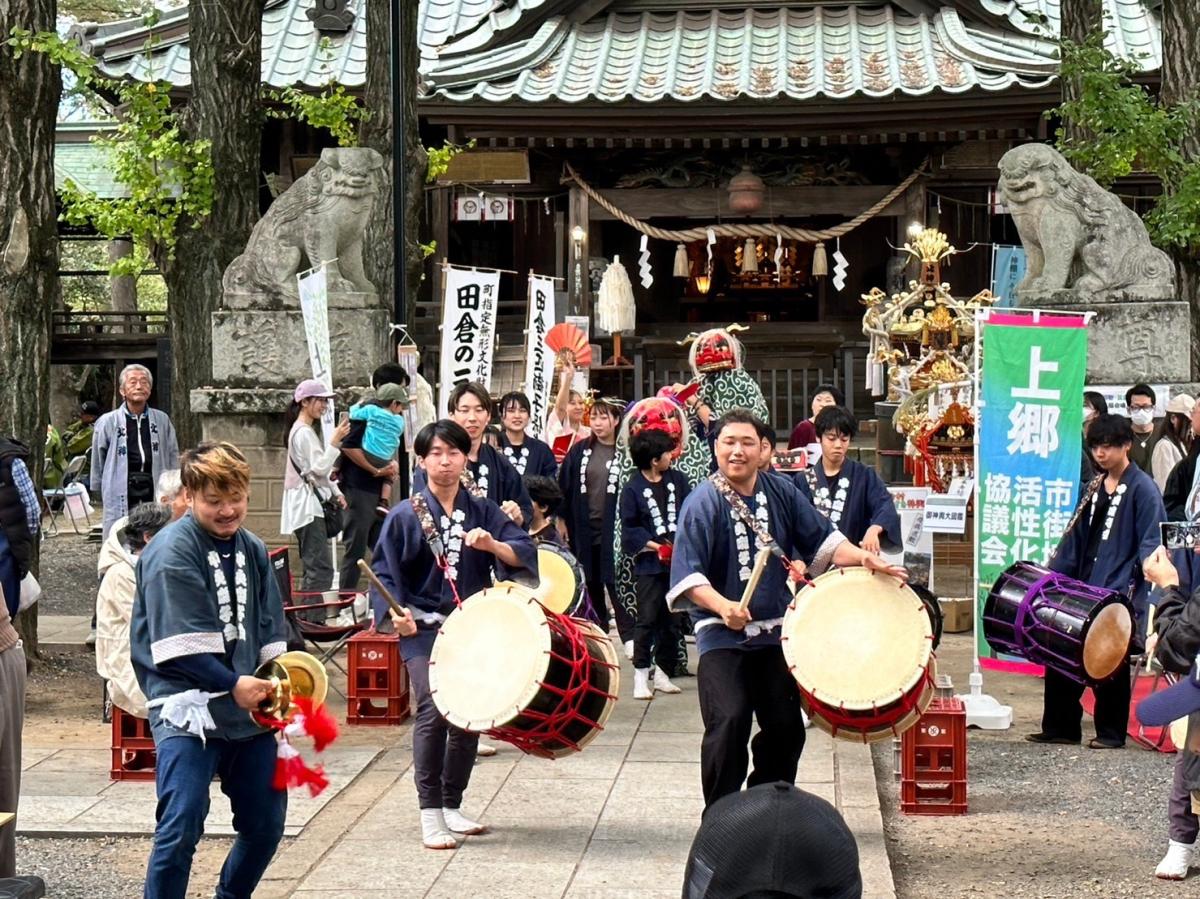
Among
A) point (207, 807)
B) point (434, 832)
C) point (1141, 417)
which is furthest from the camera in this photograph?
point (1141, 417)

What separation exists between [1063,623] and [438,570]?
3233 millimetres

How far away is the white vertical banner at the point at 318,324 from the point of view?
1237cm

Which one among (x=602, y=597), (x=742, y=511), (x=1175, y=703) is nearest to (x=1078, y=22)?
(x=602, y=597)

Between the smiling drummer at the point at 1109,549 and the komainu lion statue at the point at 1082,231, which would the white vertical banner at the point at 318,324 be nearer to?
the smiling drummer at the point at 1109,549

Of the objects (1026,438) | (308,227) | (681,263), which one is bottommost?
(1026,438)

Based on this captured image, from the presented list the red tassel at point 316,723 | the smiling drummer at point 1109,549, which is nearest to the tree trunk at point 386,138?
the smiling drummer at point 1109,549

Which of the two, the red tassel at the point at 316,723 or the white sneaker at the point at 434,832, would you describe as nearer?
the red tassel at the point at 316,723

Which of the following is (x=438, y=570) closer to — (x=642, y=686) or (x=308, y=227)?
(x=642, y=686)

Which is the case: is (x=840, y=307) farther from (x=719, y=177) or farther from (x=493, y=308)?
(x=493, y=308)

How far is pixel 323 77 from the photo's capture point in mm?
23375

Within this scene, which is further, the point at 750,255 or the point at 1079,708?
the point at 750,255

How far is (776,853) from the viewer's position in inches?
101

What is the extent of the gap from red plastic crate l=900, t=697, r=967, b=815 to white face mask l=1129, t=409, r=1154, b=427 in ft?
22.2

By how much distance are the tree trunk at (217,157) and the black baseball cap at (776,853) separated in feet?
41.9
